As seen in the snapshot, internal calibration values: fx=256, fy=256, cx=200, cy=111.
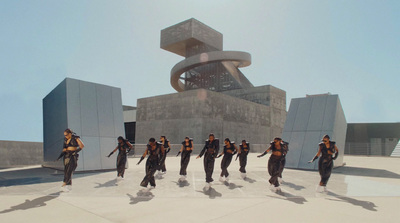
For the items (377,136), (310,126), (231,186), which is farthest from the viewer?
(377,136)

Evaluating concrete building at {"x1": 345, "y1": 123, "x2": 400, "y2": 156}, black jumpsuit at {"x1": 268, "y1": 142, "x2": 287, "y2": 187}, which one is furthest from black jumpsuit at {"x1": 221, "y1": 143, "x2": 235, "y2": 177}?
concrete building at {"x1": 345, "y1": 123, "x2": 400, "y2": 156}

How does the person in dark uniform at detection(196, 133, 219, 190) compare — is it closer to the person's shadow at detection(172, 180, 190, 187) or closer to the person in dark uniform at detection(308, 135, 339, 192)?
the person's shadow at detection(172, 180, 190, 187)

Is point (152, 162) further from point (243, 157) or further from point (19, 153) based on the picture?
point (19, 153)

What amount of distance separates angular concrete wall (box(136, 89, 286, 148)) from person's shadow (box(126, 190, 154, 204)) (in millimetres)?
23125

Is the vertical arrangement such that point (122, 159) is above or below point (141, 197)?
above

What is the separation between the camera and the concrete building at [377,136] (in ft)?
112

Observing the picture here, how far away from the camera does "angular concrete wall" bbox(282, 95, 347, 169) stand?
14.3 metres

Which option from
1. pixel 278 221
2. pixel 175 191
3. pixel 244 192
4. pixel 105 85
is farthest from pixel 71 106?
pixel 278 221

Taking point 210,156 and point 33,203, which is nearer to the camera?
point 33,203

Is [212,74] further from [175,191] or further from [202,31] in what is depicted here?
[175,191]

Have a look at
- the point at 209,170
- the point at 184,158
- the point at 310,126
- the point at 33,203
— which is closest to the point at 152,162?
the point at 209,170

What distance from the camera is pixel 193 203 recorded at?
6.25 metres

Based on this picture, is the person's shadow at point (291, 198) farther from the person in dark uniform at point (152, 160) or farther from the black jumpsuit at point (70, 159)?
the black jumpsuit at point (70, 159)

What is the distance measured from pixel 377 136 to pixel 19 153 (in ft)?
151
